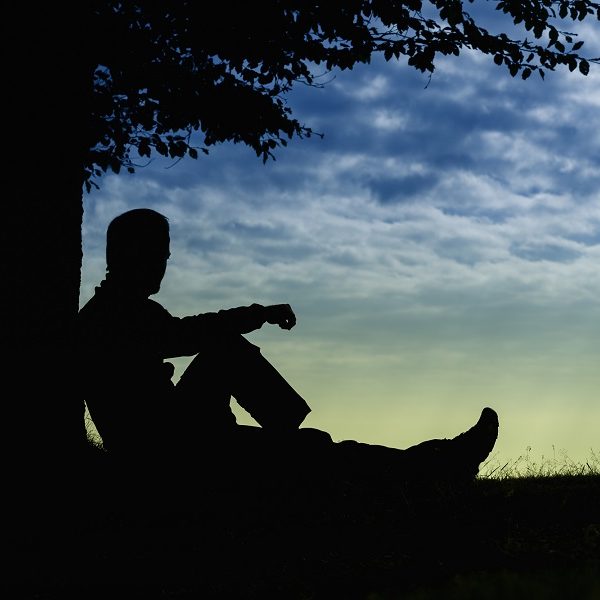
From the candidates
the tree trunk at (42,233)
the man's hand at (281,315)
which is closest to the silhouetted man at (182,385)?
the man's hand at (281,315)

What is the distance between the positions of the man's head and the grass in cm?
151

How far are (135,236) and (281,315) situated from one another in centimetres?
123

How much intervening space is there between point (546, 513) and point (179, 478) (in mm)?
2817

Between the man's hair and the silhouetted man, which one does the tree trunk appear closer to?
the silhouetted man

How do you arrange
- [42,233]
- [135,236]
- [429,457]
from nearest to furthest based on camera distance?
[135,236], [429,457], [42,233]

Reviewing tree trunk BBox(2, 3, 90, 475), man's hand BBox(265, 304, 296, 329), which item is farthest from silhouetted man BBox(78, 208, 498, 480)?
tree trunk BBox(2, 3, 90, 475)

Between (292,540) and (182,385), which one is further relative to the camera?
(182,385)

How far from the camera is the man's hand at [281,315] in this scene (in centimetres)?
603

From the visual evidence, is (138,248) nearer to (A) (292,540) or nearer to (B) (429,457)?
(A) (292,540)

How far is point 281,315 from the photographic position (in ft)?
19.8

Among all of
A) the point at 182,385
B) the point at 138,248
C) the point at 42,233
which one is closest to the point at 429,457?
the point at 182,385

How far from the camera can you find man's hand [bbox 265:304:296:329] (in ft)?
19.8

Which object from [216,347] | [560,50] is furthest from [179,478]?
[560,50]

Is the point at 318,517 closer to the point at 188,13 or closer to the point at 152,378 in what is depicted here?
the point at 152,378
